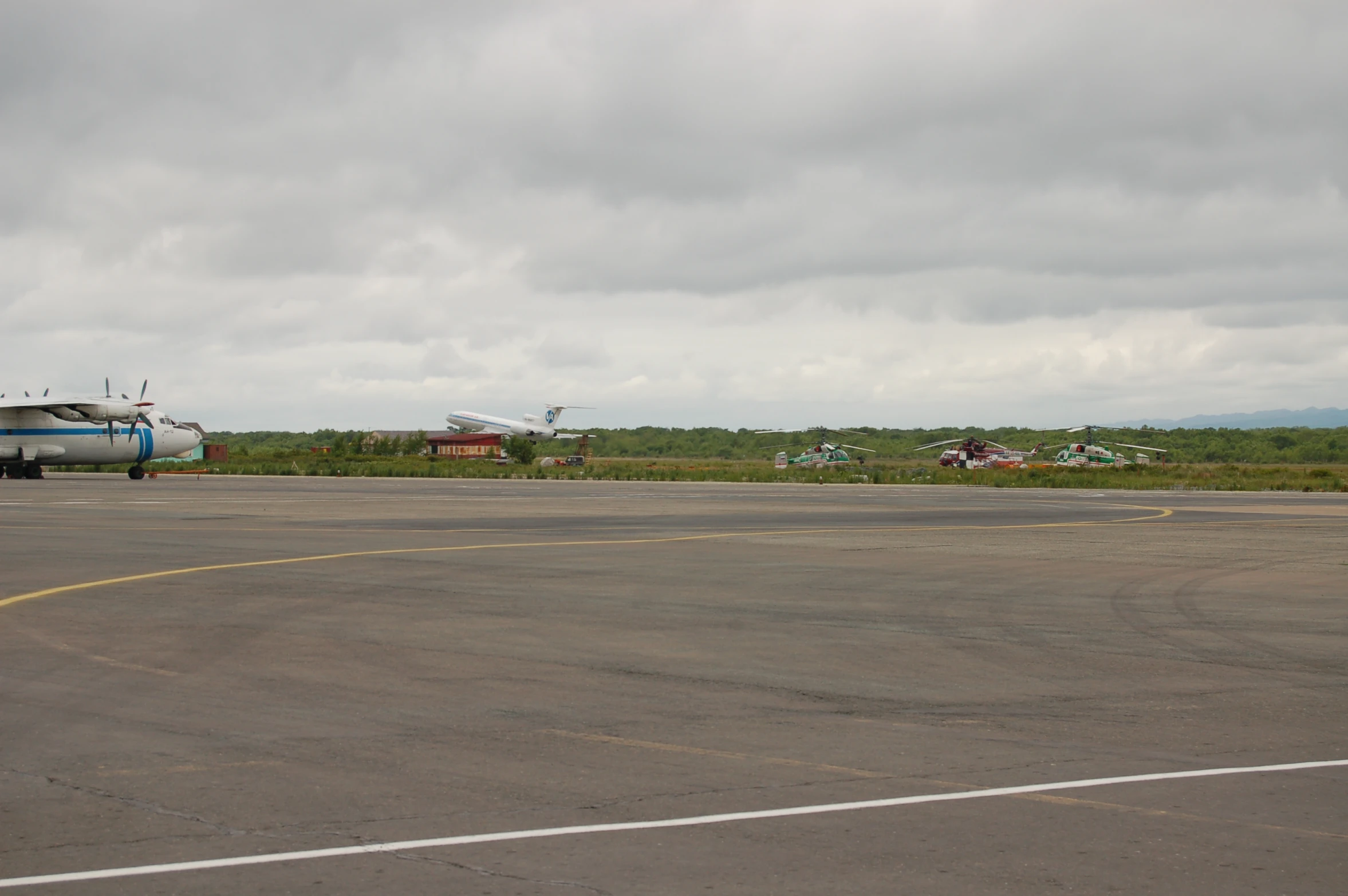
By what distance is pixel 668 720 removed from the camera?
27.8 ft

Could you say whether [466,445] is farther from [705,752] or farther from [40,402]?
[705,752]

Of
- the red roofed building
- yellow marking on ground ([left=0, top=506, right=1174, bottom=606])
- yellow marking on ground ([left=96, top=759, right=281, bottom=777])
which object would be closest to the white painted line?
yellow marking on ground ([left=96, top=759, right=281, bottom=777])

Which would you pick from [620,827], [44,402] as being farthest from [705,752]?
[44,402]

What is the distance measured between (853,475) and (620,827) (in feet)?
221

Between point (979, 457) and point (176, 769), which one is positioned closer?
point (176, 769)

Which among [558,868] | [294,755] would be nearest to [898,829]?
[558,868]

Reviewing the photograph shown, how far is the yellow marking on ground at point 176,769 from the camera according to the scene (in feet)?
22.7

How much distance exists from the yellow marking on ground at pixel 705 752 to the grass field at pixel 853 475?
53519mm

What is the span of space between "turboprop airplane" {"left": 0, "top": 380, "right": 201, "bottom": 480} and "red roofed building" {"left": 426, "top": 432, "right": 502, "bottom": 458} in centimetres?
7173

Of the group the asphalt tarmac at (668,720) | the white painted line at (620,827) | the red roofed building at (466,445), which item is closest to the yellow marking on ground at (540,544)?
the asphalt tarmac at (668,720)

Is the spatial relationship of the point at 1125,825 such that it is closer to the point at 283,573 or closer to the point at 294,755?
the point at 294,755

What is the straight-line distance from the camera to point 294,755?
290 inches

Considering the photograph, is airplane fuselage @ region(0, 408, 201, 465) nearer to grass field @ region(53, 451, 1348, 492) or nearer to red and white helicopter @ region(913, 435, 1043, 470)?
grass field @ region(53, 451, 1348, 492)

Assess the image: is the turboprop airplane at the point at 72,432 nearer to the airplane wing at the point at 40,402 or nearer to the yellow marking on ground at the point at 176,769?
the airplane wing at the point at 40,402
